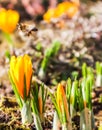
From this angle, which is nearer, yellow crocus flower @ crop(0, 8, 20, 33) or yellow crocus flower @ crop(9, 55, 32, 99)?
yellow crocus flower @ crop(9, 55, 32, 99)

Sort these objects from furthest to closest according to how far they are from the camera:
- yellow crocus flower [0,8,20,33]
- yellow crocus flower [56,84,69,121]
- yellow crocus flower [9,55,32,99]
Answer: yellow crocus flower [0,8,20,33] < yellow crocus flower [9,55,32,99] < yellow crocus flower [56,84,69,121]

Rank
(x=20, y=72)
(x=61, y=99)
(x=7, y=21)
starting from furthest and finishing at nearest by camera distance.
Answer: (x=7, y=21)
(x=20, y=72)
(x=61, y=99)

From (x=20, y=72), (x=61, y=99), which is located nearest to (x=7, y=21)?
(x=20, y=72)

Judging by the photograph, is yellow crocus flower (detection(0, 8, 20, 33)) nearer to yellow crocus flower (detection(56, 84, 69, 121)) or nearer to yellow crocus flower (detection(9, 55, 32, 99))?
yellow crocus flower (detection(9, 55, 32, 99))

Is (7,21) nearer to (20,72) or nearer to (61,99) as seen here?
(20,72)

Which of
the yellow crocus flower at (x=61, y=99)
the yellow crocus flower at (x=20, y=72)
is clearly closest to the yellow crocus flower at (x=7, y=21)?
the yellow crocus flower at (x=20, y=72)

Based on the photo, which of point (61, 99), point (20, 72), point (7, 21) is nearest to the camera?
point (61, 99)

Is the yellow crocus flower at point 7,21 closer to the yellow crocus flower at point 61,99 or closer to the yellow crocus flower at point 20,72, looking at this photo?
the yellow crocus flower at point 20,72

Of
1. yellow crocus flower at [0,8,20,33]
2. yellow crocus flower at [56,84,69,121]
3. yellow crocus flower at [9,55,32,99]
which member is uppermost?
yellow crocus flower at [0,8,20,33]

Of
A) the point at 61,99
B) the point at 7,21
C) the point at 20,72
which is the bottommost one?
the point at 61,99

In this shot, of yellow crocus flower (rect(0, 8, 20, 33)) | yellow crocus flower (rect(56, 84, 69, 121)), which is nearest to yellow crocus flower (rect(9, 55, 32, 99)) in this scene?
yellow crocus flower (rect(56, 84, 69, 121))
